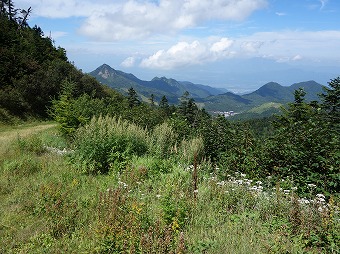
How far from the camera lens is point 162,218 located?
16.1 feet

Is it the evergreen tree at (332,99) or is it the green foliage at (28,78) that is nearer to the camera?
the evergreen tree at (332,99)

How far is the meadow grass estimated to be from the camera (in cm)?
427

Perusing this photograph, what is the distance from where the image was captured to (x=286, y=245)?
13.7ft

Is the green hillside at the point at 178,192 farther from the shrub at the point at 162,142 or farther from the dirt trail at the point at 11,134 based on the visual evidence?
the dirt trail at the point at 11,134

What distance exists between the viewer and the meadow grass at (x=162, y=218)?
4.27 m

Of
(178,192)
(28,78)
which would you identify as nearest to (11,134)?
(28,78)

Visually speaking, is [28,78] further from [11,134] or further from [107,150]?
[107,150]

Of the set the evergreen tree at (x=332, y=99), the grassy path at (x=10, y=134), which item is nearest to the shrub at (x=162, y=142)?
the grassy path at (x=10, y=134)

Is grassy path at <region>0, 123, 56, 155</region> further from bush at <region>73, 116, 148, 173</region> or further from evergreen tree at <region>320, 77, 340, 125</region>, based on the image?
evergreen tree at <region>320, 77, 340, 125</region>

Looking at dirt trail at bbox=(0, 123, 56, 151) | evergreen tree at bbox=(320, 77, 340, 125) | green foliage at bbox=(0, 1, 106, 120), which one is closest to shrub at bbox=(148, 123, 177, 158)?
dirt trail at bbox=(0, 123, 56, 151)

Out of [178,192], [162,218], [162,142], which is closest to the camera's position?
[162,218]

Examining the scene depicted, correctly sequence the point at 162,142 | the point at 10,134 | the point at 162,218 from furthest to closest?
1. the point at 10,134
2. the point at 162,142
3. the point at 162,218

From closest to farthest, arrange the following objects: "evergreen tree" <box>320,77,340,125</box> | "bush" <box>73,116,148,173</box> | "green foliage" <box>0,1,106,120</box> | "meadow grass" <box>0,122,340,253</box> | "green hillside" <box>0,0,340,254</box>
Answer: "meadow grass" <box>0,122,340,253</box> → "green hillside" <box>0,0,340,254</box> → "bush" <box>73,116,148,173</box> → "evergreen tree" <box>320,77,340,125</box> → "green foliage" <box>0,1,106,120</box>

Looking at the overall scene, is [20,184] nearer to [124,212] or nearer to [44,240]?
[44,240]
